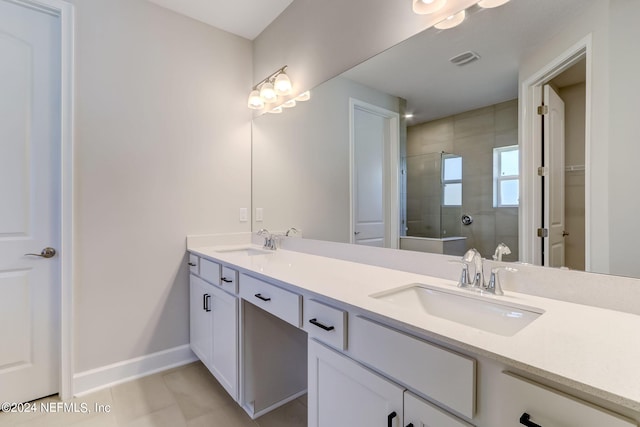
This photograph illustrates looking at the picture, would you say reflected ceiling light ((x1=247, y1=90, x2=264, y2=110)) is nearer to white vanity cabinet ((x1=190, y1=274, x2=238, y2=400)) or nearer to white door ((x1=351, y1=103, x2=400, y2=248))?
white door ((x1=351, y1=103, x2=400, y2=248))

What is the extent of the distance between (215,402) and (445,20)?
7.53 ft

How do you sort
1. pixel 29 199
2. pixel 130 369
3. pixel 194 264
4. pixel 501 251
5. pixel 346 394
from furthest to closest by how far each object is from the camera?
1. pixel 194 264
2. pixel 130 369
3. pixel 29 199
4. pixel 501 251
5. pixel 346 394

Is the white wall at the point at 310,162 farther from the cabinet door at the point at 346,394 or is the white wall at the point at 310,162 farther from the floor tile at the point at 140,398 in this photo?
the floor tile at the point at 140,398

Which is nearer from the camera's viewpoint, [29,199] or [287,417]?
[287,417]

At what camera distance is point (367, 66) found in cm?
161

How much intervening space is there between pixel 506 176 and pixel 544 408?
0.82m

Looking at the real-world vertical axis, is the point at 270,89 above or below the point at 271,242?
above

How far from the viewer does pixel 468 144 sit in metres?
1.27

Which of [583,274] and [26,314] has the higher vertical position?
Answer: [583,274]

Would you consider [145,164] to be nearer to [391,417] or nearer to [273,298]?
[273,298]

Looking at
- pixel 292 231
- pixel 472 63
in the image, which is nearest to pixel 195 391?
pixel 292 231

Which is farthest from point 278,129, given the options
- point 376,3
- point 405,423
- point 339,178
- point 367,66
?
point 405,423

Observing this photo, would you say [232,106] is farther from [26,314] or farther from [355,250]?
[26,314]

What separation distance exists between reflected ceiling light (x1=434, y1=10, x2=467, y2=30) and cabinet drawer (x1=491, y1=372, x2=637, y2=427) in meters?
1.28
